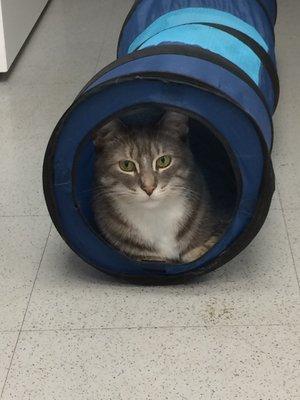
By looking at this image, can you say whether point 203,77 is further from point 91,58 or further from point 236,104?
point 91,58

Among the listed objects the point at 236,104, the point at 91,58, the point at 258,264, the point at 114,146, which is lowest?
the point at 91,58

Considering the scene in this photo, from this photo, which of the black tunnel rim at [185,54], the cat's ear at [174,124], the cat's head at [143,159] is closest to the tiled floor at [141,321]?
the cat's head at [143,159]

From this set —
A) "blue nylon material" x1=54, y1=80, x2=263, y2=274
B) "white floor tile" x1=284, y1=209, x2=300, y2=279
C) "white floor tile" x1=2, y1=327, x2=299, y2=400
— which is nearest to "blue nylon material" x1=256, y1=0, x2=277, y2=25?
"white floor tile" x1=284, y1=209, x2=300, y2=279

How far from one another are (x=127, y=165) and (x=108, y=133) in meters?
0.09

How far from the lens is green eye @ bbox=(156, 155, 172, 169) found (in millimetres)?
1456

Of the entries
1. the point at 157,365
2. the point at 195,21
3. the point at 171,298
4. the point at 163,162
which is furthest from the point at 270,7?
the point at 157,365

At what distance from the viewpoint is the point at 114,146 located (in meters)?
1.47

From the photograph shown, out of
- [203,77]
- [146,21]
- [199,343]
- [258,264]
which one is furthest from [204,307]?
[146,21]

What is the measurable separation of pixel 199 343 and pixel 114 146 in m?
0.49

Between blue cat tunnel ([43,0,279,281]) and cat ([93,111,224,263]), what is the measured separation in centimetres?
6

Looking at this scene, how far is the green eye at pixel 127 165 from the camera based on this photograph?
1.45 metres

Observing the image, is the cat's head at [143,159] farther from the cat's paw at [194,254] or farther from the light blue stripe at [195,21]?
the light blue stripe at [195,21]

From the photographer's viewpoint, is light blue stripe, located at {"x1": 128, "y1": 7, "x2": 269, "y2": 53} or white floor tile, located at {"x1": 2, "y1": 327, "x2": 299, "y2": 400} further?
light blue stripe, located at {"x1": 128, "y1": 7, "x2": 269, "y2": 53}

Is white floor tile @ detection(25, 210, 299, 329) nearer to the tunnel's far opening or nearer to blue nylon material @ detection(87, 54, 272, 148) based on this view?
the tunnel's far opening
